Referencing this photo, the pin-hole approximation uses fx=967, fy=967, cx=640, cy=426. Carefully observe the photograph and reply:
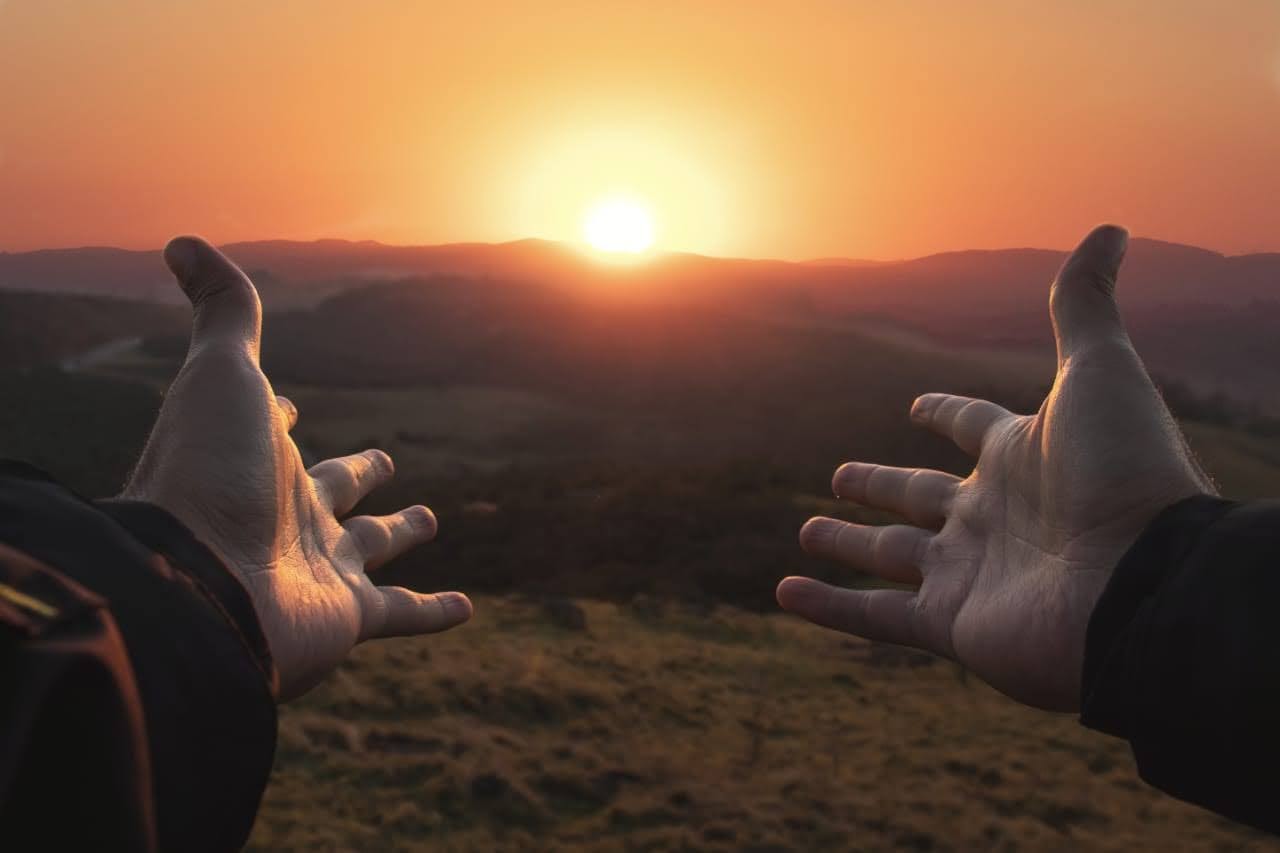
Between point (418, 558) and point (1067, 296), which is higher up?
point (1067, 296)

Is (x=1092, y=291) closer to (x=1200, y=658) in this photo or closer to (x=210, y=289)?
(x=1200, y=658)

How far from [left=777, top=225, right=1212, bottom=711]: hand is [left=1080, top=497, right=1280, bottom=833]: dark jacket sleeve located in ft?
0.90

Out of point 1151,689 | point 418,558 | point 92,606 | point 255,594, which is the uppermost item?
point 92,606

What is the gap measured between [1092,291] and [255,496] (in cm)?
A: 255

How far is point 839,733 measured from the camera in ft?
19.2

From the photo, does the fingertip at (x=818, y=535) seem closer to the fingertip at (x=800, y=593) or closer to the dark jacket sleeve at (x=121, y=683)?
the fingertip at (x=800, y=593)

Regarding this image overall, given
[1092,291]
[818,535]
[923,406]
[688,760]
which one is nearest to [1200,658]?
[1092,291]

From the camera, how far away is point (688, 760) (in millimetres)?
5504

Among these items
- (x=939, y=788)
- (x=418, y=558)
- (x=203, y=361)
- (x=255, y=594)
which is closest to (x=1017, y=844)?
(x=939, y=788)

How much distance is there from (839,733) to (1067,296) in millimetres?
3731

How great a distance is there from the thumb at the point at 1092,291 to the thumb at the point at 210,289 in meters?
2.57

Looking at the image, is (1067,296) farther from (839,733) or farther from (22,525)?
(839,733)

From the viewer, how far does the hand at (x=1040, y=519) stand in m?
2.59

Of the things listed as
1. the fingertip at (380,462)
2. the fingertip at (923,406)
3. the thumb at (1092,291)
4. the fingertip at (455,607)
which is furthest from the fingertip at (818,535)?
the fingertip at (380,462)
